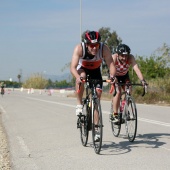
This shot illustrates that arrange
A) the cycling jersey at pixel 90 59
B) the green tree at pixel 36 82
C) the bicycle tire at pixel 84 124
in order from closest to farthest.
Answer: the cycling jersey at pixel 90 59
the bicycle tire at pixel 84 124
the green tree at pixel 36 82

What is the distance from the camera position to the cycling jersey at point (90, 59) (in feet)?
23.7

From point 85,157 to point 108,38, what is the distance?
5351 centimetres

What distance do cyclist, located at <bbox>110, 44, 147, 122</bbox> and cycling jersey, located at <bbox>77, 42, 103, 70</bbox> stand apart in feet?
3.24

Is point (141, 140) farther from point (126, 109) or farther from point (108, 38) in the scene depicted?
point (108, 38)

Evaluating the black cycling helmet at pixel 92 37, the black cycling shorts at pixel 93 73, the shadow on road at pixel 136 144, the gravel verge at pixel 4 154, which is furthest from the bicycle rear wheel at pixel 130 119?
the gravel verge at pixel 4 154

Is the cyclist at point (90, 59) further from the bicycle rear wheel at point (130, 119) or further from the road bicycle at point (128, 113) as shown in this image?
the bicycle rear wheel at point (130, 119)

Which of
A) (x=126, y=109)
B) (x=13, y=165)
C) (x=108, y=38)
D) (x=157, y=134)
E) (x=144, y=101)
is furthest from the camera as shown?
(x=108, y=38)

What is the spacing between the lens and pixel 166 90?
26.0 meters

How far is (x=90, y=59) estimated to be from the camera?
7.34m

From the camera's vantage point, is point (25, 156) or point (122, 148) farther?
point (122, 148)

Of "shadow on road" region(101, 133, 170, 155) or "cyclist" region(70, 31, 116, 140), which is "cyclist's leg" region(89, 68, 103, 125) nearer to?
"cyclist" region(70, 31, 116, 140)

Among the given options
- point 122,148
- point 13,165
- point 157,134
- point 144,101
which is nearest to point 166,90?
point 144,101

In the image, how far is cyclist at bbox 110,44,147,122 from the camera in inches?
325

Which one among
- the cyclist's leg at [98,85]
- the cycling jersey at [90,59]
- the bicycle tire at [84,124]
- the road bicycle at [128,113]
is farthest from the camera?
the road bicycle at [128,113]
